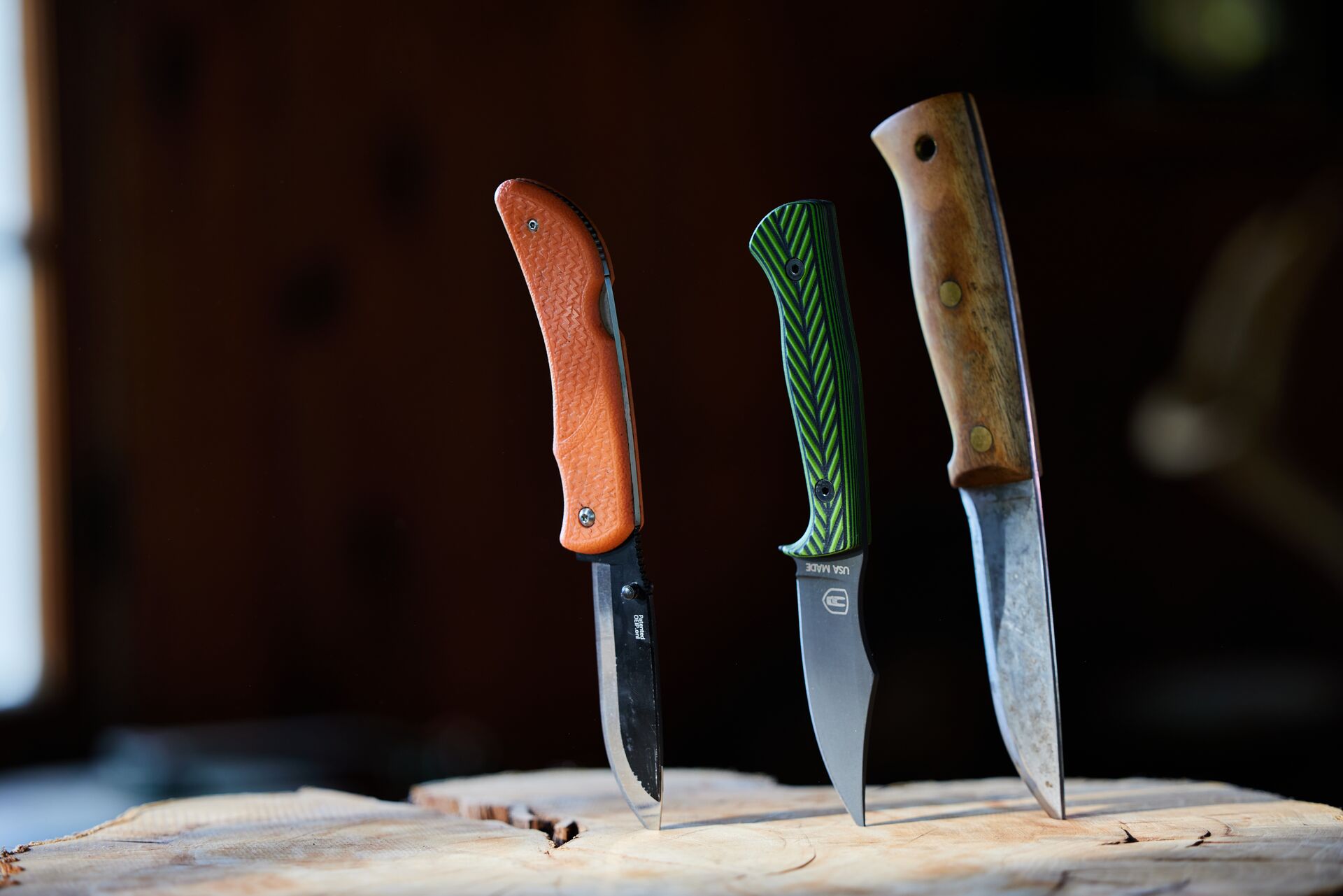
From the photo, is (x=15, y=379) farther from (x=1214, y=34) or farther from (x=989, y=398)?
(x=1214, y=34)

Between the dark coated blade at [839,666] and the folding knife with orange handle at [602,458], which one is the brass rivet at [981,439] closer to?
the dark coated blade at [839,666]

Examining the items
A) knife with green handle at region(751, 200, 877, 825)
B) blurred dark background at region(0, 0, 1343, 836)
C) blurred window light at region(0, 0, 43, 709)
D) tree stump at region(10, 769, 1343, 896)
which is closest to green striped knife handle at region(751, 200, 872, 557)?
knife with green handle at region(751, 200, 877, 825)

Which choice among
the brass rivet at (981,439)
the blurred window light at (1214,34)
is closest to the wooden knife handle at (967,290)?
the brass rivet at (981,439)

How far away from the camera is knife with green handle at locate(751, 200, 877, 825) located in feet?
3.88

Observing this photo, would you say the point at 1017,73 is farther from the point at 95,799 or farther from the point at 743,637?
the point at 95,799

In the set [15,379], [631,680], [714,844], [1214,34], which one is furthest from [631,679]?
[1214,34]

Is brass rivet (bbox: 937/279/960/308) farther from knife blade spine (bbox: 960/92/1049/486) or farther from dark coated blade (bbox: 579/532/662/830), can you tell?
dark coated blade (bbox: 579/532/662/830)

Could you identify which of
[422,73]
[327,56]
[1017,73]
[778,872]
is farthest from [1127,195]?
[778,872]

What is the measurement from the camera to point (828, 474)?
1189 millimetres

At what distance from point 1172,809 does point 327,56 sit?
202cm

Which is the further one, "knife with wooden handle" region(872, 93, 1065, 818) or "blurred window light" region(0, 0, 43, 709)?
"blurred window light" region(0, 0, 43, 709)

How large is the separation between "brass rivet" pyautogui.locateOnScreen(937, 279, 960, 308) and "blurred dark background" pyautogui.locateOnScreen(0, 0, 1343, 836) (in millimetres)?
1249

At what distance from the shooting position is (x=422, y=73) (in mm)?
2482

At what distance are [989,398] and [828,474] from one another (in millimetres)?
183
